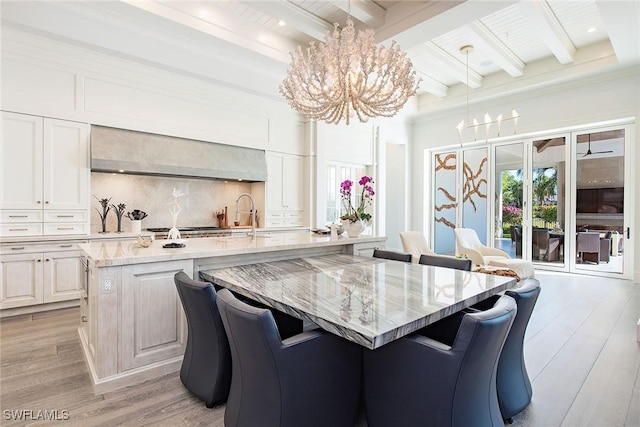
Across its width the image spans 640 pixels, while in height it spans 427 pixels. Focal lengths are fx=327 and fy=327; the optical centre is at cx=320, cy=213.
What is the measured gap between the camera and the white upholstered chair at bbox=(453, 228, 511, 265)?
18.1ft

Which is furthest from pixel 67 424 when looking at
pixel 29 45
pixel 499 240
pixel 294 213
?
pixel 499 240

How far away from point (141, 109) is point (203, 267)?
3106mm

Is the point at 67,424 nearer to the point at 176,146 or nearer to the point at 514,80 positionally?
the point at 176,146

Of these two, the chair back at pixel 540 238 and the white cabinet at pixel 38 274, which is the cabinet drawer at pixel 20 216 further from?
the chair back at pixel 540 238

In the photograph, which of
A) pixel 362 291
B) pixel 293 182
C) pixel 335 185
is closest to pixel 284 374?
pixel 362 291

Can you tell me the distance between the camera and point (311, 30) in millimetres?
4297

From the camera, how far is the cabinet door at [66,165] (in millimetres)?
3850

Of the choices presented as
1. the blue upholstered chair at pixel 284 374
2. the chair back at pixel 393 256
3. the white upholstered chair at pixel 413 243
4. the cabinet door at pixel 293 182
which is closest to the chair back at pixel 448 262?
the chair back at pixel 393 256

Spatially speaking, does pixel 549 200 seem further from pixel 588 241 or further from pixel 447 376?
pixel 447 376

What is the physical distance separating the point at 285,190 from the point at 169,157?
2.16m

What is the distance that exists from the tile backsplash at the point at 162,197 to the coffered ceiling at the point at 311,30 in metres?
1.67

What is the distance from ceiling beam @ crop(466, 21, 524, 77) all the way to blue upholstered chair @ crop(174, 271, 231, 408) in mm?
4861

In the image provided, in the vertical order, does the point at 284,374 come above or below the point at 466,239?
below

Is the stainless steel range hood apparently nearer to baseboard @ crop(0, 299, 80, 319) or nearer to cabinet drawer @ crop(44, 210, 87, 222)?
cabinet drawer @ crop(44, 210, 87, 222)
